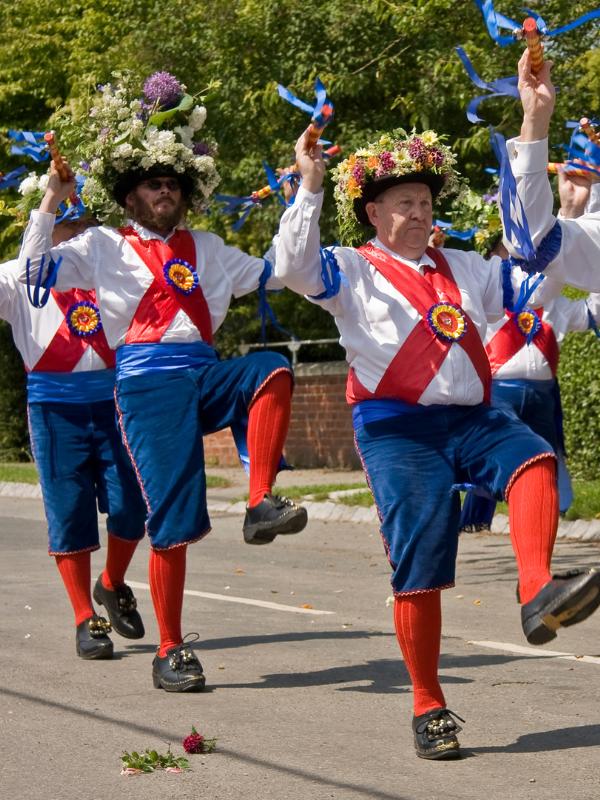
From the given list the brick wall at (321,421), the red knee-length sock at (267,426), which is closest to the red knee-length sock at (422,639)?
the red knee-length sock at (267,426)

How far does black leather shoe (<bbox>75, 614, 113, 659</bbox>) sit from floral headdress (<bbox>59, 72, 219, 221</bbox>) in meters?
1.92

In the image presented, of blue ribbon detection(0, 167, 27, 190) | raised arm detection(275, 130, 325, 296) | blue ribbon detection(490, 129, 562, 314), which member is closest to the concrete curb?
blue ribbon detection(0, 167, 27, 190)

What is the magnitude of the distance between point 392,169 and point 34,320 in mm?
2622

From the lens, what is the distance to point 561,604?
16.2ft

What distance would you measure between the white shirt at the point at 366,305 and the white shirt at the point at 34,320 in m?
2.27

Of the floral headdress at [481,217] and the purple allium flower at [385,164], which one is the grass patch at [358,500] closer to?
the floral headdress at [481,217]

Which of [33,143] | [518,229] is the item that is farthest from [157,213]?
[518,229]

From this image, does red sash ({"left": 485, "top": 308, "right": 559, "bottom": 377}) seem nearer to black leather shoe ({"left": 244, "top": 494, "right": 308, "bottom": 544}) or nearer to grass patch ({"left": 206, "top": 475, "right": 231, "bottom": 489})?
black leather shoe ({"left": 244, "top": 494, "right": 308, "bottom": 544})

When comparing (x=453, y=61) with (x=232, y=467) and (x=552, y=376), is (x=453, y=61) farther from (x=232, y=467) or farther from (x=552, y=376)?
(x=232, y=467)

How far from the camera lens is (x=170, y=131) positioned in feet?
24.2

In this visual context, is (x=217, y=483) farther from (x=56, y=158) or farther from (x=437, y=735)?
(x=437, y=735)

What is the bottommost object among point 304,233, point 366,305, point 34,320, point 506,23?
point 34,320

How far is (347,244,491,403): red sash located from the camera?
5633 mm

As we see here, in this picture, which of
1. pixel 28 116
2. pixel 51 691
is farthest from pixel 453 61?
pixel 28 116
